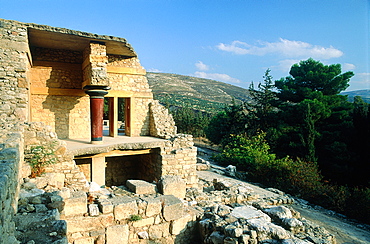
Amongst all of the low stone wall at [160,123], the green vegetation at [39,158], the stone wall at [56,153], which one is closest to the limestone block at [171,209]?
the stone wall at [56,153]

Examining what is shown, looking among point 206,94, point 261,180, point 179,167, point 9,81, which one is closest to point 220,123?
point 261,180

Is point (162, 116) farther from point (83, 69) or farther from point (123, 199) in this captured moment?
point (123, 199)

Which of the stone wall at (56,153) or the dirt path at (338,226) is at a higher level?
the stone wall at (56,153)

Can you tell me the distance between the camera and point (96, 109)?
29.0 feet

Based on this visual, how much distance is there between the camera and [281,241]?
173 inches

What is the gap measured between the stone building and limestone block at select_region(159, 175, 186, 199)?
2161 millimetres

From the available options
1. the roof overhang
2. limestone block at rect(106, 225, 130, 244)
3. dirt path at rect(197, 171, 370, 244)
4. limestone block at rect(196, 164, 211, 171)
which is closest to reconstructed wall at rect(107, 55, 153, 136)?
the roof overhang

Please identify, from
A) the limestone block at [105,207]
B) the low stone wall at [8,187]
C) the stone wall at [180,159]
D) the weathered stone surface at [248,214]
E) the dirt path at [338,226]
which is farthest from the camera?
the stone wall at [180,159]

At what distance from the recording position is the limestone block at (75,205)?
4.56m

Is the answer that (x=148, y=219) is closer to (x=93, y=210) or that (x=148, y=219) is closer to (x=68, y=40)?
(x=93, y=210)

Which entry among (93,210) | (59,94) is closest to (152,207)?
(93,210)

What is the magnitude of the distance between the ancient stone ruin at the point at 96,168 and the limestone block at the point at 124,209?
19 millimetres

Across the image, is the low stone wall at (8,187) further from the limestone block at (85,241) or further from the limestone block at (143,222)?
the limestone block at (143,222)

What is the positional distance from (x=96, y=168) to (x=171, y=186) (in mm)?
3562
